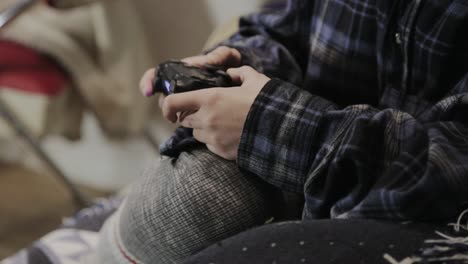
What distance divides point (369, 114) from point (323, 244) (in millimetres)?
144

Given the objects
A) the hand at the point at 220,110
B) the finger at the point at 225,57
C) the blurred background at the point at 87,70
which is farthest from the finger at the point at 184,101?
the blurred background at the point at 87,70

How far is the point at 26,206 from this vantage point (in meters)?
1.71

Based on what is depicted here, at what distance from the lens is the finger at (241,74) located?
65 cm

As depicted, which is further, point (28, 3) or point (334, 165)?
point (28, 3)

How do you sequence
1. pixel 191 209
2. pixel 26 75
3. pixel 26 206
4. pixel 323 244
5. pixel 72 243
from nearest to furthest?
pixel 323 244 → pixel 191 209 → pixel 72 243 → pixel 26 75 → pixel 26 206

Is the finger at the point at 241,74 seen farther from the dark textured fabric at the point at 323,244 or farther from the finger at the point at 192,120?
the dark textured fabric at the point at 323,244

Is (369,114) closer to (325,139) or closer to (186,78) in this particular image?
(325,139)

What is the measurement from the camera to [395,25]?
661 mm

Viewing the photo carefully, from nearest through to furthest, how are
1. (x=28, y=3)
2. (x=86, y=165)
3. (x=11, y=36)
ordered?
(x=28, y=3)
(x=11, y=36)
(x=86, y=165)

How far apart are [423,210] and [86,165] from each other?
1447mm

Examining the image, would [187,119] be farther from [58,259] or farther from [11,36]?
[11,36]

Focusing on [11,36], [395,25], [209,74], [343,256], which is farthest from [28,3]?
[343,256]

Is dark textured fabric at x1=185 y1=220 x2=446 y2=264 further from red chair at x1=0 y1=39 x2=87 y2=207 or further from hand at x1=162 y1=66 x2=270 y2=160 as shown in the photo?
red chair at x1=0 y1=39 x2=87 y2=207

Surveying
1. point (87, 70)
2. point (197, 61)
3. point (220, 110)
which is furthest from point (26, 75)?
point (220, 110)
